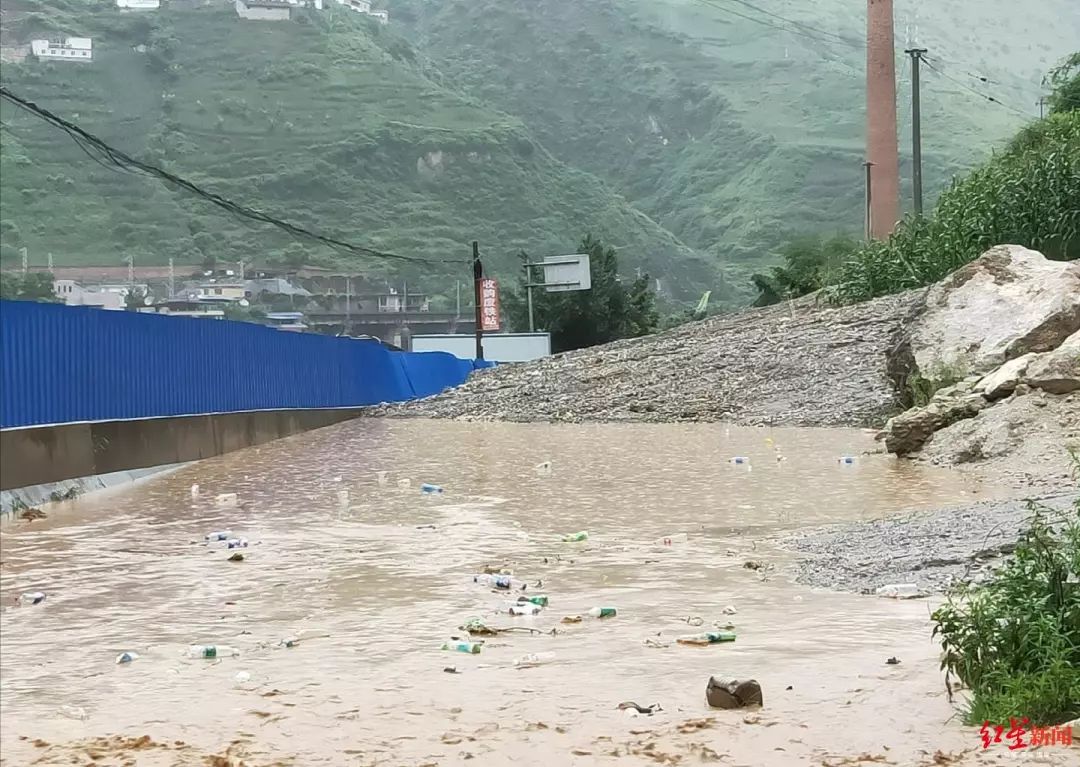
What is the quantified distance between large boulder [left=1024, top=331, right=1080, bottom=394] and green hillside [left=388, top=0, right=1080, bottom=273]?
81.6 metres

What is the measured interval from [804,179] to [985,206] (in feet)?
259

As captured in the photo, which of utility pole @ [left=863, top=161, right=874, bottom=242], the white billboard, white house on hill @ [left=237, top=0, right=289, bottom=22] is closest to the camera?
utility pole @ [left=863, top=161, right=874, bottom=242]

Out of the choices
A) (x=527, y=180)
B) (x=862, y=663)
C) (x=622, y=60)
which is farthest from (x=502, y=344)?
(x=622, y=60)

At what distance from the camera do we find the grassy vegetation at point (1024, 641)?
353 centimetres

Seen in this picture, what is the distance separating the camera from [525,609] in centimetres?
551

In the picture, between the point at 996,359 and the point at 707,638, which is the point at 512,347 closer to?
the point at 996,359

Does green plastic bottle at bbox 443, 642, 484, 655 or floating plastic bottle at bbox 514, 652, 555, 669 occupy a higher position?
green plastic bottle at bbox 443, 642, 484, 655

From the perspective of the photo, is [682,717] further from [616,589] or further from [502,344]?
[502,344]

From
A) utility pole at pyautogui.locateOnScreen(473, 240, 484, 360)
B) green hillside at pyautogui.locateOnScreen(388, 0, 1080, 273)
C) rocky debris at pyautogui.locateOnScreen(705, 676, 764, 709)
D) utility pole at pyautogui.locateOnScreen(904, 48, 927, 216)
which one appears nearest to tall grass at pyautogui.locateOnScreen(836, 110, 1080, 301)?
utility pole at pyautogui.locateOnScreen(904, 48, 927, 216)

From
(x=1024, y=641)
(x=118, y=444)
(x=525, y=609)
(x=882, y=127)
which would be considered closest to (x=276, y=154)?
(x=882, y=127)

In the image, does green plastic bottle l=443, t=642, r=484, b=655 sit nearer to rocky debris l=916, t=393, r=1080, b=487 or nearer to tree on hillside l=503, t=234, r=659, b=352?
rocky debris l=916, t=393, r=1080, b=487

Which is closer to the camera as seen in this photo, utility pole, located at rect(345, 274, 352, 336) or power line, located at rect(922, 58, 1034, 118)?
utility pole, located at rect(345, 274, 352, 336)

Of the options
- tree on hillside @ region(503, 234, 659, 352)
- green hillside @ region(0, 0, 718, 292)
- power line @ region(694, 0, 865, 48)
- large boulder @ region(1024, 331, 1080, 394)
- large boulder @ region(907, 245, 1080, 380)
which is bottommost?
large boulder @ region(1024, 331, 1080, 394)

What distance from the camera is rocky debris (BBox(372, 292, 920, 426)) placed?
72.6ft
